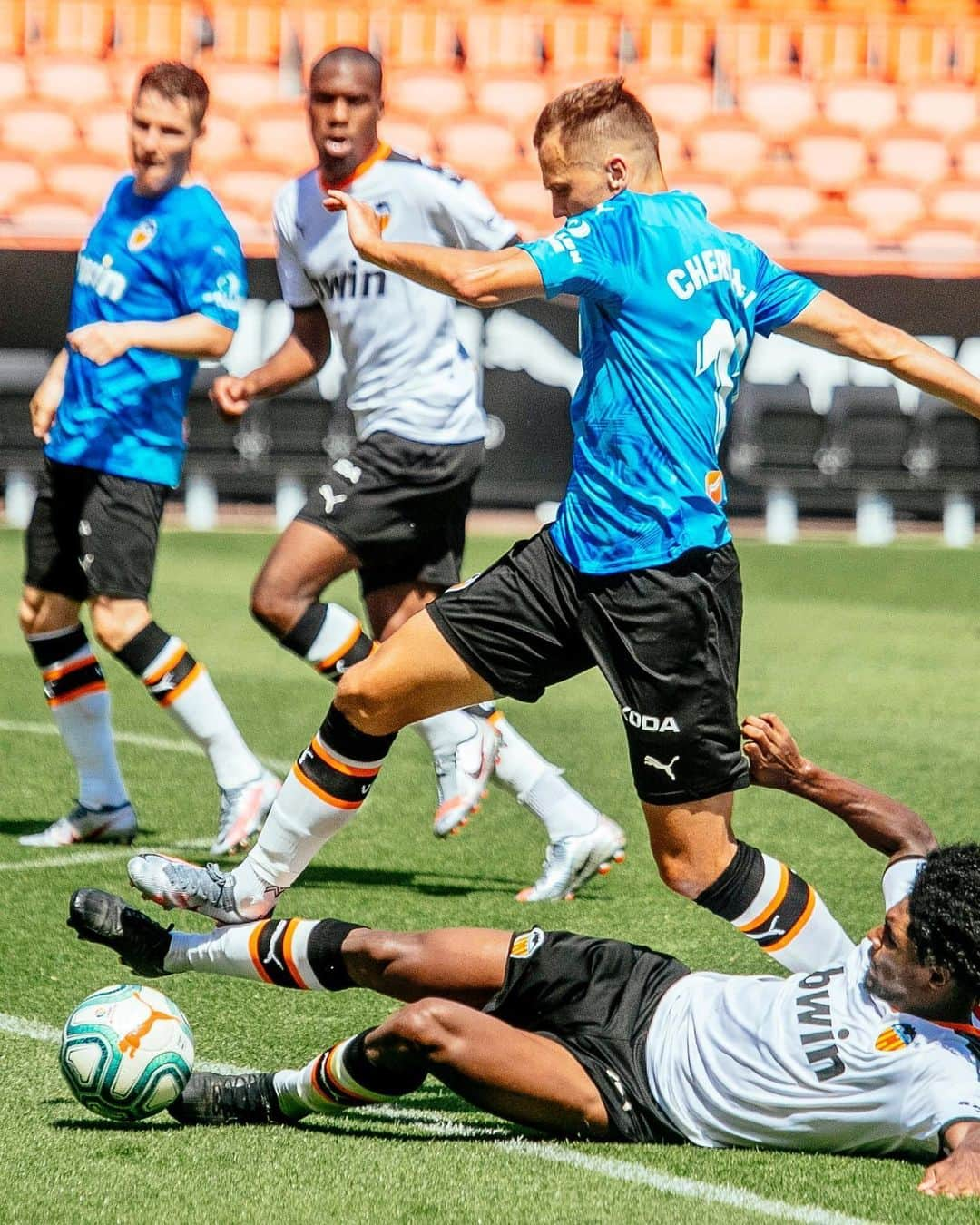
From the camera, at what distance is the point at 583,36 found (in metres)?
20.3

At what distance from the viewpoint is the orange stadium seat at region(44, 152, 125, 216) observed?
17719 mm

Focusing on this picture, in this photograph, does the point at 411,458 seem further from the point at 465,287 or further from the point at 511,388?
the point at 511,388

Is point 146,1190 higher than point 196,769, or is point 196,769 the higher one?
point 146,1190

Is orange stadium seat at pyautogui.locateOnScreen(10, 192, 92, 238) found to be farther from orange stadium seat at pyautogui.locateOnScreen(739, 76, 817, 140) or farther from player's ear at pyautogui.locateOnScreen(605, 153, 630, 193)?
player's ear at pyautogui.locateOnScreen(605, 153, 630, 193)

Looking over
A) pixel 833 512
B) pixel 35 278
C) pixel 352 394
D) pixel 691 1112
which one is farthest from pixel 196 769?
pixel 833 512

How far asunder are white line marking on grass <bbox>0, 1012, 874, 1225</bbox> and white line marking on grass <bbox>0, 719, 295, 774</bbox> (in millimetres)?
3766

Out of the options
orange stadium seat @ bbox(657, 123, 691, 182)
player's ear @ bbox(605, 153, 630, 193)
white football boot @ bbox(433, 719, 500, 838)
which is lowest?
white football boot @ bbox(433, 719, 500, 838)

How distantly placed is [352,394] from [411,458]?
340mm

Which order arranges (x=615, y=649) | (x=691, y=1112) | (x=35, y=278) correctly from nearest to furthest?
(x=691, y=1112) < (x=615, y=649) < (x=35, y=278)

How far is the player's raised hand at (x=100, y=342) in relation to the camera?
5277 millimetres

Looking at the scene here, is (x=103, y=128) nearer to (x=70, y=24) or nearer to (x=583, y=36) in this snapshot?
(x=70, y=24)

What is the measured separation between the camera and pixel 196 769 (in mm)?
7531

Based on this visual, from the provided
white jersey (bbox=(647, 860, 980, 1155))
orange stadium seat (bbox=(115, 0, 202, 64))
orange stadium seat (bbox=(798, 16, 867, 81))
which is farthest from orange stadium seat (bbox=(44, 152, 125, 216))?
white jersey (bbox=(647, 860, 980, 1155))

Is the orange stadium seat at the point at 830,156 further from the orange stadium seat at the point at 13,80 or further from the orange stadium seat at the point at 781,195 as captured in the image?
the orange stadium seat at the point at 13,80
